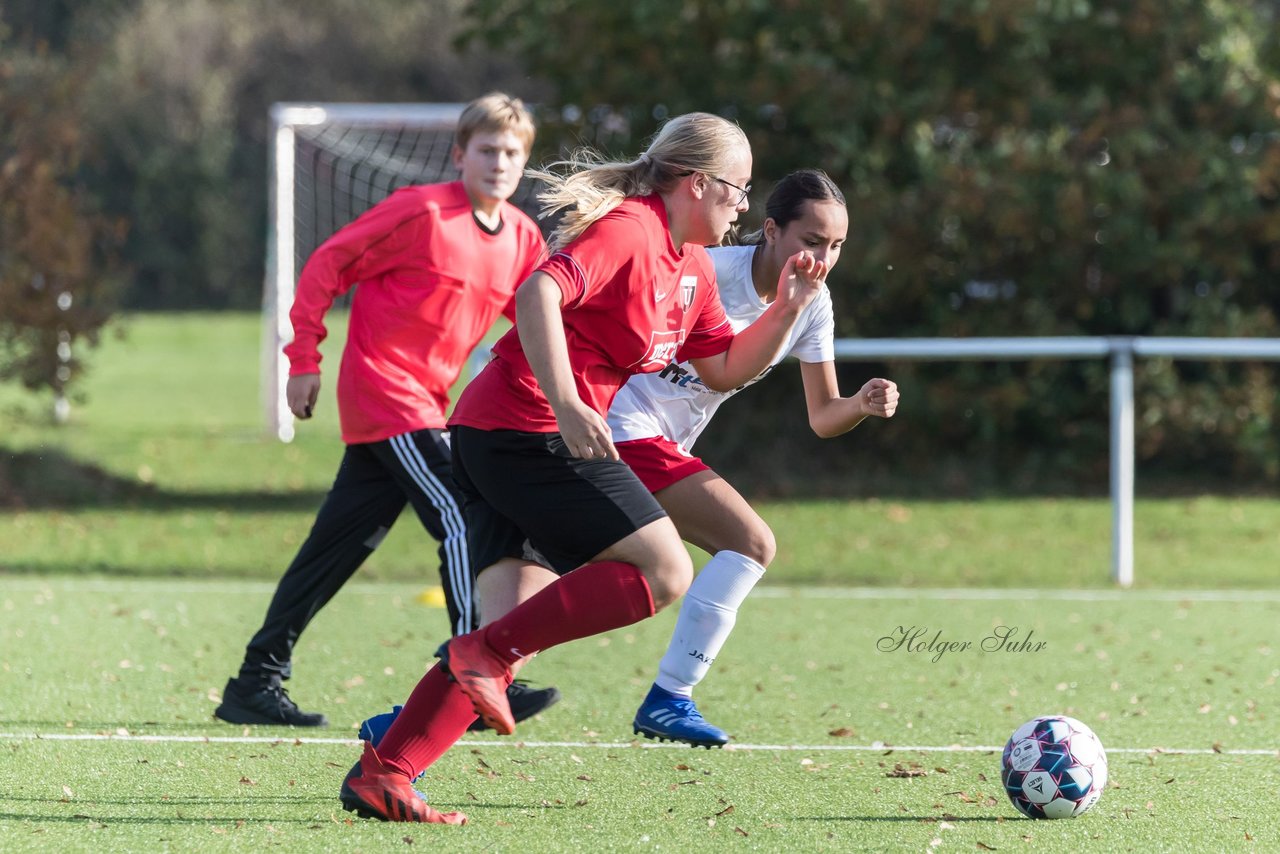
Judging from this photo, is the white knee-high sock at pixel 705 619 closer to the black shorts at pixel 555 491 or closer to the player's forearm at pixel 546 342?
the black shorts at pixel 555 491

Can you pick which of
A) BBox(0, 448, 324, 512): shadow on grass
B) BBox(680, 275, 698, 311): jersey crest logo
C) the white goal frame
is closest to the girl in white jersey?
BBox(680, 275, 698, 311): jersey crest logo

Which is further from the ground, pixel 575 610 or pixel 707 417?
pixel 707 417

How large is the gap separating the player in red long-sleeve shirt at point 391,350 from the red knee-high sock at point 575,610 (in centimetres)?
141

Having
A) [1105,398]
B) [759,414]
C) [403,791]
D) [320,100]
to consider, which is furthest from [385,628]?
[320,100]

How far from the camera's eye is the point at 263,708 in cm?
521

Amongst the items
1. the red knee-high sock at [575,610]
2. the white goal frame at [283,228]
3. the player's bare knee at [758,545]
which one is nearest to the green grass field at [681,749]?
the red knee-high sock at [575,610]

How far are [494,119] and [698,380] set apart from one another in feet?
4.11

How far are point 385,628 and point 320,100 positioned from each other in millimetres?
36667

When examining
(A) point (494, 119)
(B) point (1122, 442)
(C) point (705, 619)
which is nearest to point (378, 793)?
(C) point (705, 619)

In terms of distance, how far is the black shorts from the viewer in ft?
12.4

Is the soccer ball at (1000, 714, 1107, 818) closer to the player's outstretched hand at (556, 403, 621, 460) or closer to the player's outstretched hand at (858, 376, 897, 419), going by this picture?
the player's outstretched hand at (858, 376, 897, 419)

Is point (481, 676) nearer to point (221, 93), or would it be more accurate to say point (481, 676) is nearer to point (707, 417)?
point (707, 417)

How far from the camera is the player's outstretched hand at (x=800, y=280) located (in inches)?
160

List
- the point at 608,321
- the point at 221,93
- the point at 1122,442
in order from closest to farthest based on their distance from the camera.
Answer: the point at 608,321 → the point at 1122,442 → the point at 221,93
